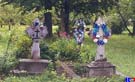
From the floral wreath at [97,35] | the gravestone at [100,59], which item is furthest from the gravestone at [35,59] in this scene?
the floral wreath at [97,35]

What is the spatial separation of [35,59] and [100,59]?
2199 mm

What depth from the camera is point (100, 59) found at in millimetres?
13016

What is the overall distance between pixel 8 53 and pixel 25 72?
168 cm

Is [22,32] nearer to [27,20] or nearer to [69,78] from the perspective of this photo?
[27,20]

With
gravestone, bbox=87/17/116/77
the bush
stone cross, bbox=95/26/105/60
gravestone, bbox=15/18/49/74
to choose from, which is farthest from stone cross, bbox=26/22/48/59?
the bush

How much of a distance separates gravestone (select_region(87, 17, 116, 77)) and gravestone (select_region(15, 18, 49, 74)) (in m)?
1.50

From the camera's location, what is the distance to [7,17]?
15.0m

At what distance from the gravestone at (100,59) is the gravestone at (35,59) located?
150cm

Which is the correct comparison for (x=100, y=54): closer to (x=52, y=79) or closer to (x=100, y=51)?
(x=100, y=51)

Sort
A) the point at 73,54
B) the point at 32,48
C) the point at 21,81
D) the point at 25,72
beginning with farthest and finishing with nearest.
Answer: the point at 73,54 < the point at 32,48 < the point at 25,72 < the point at 21,81

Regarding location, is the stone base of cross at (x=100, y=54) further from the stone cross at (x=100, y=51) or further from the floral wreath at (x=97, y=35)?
the floral wreath at (x=97, y=35)

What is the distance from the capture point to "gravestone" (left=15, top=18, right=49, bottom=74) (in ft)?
44.4

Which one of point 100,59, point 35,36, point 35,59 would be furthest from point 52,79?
point 35,36

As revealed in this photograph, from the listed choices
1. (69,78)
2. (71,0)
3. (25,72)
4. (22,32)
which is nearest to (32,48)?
(22,32)
